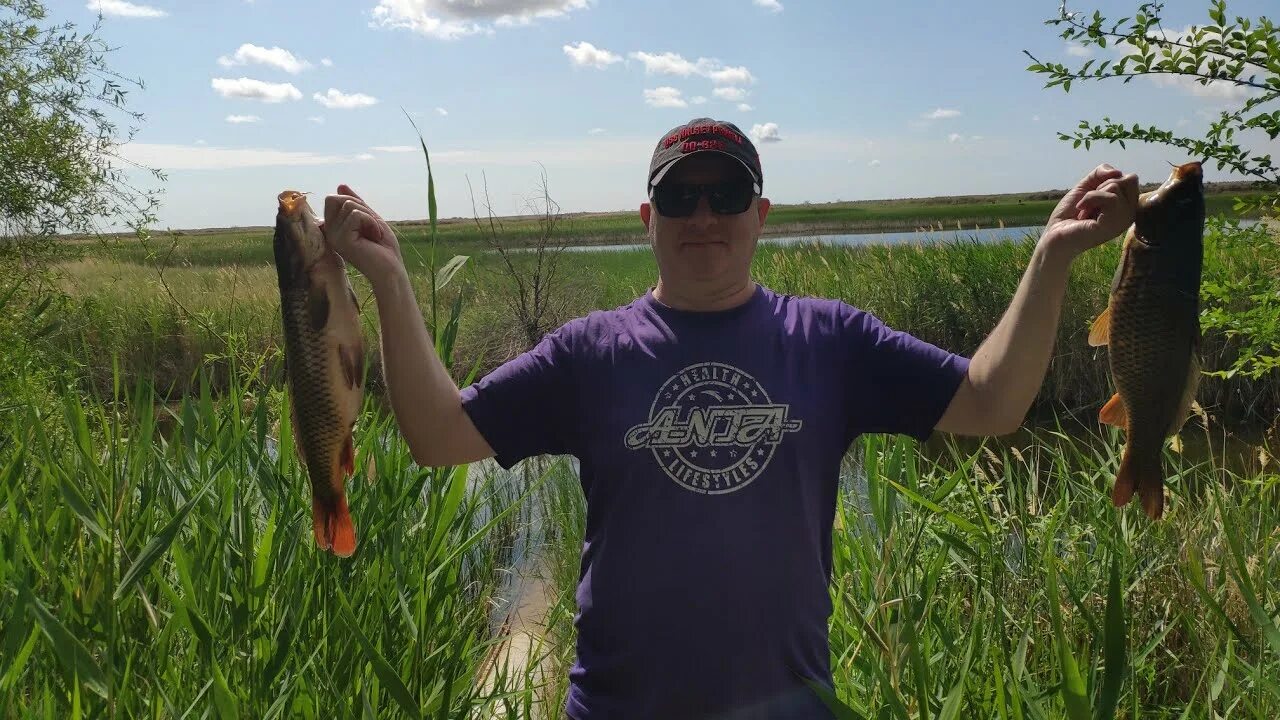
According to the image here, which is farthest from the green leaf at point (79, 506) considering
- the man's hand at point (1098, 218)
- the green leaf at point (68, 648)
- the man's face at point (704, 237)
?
the man's hand at point (1098, 218)

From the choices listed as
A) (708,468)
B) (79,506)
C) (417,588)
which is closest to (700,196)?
(708,468)

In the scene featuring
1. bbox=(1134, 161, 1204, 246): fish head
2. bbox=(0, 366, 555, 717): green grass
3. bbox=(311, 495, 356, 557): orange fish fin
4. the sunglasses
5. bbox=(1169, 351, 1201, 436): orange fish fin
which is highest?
the sunglasses

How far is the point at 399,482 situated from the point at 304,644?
74cm

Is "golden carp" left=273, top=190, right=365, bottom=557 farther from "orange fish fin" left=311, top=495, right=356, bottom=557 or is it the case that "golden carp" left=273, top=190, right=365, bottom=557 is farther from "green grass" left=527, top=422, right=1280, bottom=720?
"green grass" left=527, top=422, right=1280, bottom=720

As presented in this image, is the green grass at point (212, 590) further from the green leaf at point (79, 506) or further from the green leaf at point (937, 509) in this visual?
the green leaf at point (937, 509)

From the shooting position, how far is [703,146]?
2.03 meters

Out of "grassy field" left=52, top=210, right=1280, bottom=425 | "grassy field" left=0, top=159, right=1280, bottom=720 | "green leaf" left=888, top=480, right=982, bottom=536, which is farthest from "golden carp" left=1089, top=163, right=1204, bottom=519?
"grassy field" left=52, top=210, right=1280, bottom=425

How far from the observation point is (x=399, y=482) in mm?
3084

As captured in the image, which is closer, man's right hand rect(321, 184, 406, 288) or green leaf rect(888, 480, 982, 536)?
man's right hand rect(321, 184, 406, 288)

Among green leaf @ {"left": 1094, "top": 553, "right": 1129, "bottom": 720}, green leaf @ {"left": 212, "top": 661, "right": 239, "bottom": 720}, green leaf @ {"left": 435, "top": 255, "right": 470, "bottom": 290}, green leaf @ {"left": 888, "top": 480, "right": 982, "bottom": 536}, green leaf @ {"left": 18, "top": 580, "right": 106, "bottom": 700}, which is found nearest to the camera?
green leaf @ {"left": 1094, "top": 553, "right": 1129, "bottom": 720}

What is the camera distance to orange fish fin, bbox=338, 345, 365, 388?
1.85 m

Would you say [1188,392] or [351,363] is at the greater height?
[351,363]

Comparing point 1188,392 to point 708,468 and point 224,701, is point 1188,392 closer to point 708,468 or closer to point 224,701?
point 708,468

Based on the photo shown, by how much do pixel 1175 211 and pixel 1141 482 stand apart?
1.97 feet
